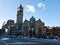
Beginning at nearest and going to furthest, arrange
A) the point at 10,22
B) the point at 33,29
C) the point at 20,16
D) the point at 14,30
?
the point at 33,29, the point at 14,30, the point at 20,16, the point at 10,22

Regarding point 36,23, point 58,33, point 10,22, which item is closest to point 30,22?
point 36,23

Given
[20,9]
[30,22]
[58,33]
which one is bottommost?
[58,33]

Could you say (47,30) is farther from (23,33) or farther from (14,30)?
(14,30)

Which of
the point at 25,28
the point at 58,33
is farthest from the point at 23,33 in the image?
the point at 58,33

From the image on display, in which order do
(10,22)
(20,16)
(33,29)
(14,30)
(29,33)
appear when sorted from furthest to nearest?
(10,22), (20,16), (14,30), (33,29), (29,33)

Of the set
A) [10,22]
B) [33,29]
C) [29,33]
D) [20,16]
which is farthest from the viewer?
[10,22]

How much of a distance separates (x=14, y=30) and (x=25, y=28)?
1718 cm

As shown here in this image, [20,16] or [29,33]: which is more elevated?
[20,16]

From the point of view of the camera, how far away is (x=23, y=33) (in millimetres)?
122938

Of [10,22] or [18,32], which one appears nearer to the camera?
[18,32]

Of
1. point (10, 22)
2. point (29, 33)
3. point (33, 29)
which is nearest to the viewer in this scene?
point (29, 33)

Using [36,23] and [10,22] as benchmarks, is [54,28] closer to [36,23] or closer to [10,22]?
[36,23]

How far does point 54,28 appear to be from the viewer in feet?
430

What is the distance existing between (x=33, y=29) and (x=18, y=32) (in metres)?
11.8
